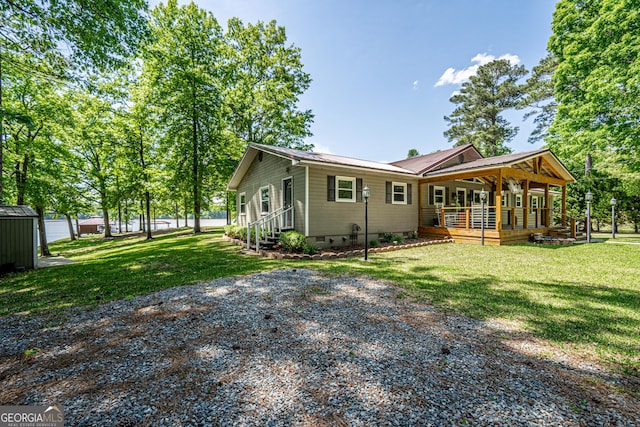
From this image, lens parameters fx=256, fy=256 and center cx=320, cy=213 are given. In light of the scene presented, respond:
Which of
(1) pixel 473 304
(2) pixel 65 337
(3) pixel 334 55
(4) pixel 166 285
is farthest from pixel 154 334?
(3) pixel 334 55

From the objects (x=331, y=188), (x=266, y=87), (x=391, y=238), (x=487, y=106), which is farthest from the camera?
(x=487, y=106)

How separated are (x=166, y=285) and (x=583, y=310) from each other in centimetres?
786

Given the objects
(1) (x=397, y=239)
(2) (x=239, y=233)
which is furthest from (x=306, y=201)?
(1) (x=397, y=239)

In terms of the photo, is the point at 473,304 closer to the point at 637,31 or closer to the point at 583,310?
the point at 583,310

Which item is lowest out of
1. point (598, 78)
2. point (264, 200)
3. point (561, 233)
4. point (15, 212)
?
point (561, 233)

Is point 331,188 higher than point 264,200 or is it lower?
higher

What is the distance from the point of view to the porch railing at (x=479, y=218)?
12.5m

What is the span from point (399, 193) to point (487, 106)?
22661 mm

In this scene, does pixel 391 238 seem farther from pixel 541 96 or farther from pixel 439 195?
pixel 541 96

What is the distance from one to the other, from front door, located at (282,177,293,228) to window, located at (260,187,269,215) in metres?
1.91

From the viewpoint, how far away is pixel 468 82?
95.0ft

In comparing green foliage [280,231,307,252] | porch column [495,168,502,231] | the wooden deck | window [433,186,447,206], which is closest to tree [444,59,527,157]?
window [433,186,447,206]

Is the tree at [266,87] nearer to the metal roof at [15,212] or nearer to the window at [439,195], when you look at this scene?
the window at [439,195]

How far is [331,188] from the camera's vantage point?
1094 centimetres
